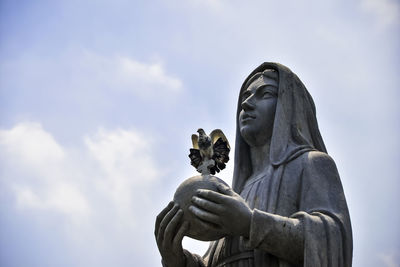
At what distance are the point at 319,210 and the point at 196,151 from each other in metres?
2.32

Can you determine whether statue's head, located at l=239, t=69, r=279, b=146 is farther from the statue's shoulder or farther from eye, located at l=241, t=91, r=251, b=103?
the statue's shoulder

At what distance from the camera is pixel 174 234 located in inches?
357

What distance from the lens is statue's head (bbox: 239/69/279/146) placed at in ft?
34.0

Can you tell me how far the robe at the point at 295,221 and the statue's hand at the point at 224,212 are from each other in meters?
0.12

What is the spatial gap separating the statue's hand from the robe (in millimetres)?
121

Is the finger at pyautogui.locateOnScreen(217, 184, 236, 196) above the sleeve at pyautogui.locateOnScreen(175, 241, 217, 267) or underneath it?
above

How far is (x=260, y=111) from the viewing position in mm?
10375

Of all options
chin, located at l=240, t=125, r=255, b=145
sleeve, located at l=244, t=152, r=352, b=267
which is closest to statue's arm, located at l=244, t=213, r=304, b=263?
sleeve, located at l=244, t=152, r=352, b=267

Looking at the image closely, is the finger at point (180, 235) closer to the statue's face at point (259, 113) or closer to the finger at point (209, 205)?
the finger at point (209, 205)

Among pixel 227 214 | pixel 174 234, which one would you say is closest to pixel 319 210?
pixel 227 214

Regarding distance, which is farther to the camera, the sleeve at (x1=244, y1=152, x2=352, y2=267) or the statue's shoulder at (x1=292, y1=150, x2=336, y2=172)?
the statue's shoulder at (x1=292, y1=150, x2=336, y2=172)

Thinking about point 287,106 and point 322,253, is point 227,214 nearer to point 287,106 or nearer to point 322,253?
point 322,253

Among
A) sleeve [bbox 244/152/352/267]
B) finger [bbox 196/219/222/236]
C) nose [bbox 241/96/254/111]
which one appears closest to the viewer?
sleeve [bbox 244/152/352/267]

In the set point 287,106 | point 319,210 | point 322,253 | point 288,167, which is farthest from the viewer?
point 287,106
